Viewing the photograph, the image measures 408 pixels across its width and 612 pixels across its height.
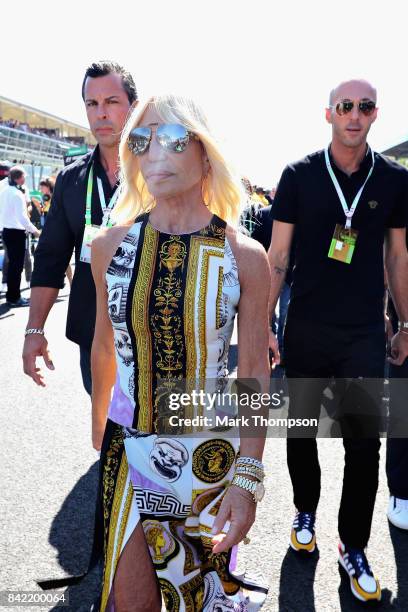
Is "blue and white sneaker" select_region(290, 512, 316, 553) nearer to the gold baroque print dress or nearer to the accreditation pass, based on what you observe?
the gold baroque print dress

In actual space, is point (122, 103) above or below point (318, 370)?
above

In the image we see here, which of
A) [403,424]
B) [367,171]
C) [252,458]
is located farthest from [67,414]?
[252,458]

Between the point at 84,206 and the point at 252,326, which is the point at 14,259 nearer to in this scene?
the point at 84,206

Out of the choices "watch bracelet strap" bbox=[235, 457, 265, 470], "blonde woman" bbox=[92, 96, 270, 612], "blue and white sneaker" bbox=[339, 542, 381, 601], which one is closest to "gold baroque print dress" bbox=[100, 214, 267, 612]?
"blonde woman" bbox=[92, 96, 270, 612]

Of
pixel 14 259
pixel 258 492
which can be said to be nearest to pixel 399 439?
pixel 258 492

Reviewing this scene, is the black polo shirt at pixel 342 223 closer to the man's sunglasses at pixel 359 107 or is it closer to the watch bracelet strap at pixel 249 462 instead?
the man's sunglasses at pixel 359 107

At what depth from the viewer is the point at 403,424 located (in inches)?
143

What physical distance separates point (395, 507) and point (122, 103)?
102 inches

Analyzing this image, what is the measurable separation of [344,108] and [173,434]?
1886 mm

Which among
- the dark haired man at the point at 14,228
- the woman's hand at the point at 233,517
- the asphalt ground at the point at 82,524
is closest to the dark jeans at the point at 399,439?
the asphalt ground at the point at 82,524

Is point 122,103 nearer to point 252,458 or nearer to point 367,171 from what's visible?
point 367,171

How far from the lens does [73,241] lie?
124 inches

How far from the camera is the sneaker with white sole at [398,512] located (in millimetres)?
3309

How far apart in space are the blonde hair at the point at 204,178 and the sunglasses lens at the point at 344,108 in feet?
3.95
